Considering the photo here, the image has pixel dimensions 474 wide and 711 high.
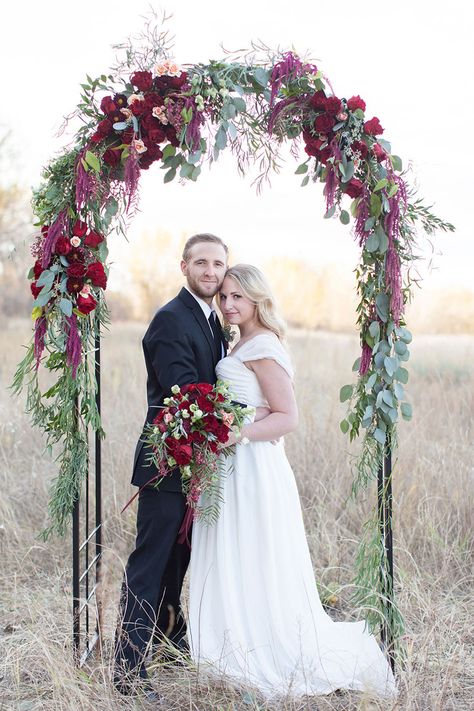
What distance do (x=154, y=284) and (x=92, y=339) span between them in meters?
8.40

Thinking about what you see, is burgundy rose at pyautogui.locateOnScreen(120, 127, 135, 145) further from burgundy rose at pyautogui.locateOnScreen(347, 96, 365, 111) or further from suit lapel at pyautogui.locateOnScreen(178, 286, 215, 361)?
burgundy rose at pyautogui.locateOnScreen(347, 96, 365, 111)

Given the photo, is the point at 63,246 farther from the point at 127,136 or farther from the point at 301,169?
the point at 301,169

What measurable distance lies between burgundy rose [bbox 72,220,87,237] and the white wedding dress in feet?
2.83

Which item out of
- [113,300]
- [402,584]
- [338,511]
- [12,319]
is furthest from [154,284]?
[402,584]

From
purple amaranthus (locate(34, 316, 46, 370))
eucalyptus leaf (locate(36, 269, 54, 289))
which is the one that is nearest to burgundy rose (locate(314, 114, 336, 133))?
eucalyptus leaf (locate(36, 269, 54, 289))

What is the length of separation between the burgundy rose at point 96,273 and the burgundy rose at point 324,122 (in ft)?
3.71

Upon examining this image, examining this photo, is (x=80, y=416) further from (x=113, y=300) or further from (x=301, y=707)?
(x=113, y=300)

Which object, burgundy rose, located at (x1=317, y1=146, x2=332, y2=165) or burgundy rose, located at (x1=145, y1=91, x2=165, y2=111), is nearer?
burgundy rose, located at (x1=145, y1=91, x2=165, y2=111)

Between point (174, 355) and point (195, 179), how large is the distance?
77cm

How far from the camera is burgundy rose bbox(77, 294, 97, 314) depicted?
3.22 metres

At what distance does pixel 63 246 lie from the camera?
321 centimetres

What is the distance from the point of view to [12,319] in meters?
12.8

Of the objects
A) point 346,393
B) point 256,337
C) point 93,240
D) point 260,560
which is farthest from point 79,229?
point 260,560

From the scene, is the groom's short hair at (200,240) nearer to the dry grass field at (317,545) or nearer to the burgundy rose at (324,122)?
the burgundy rose at (324,122)
